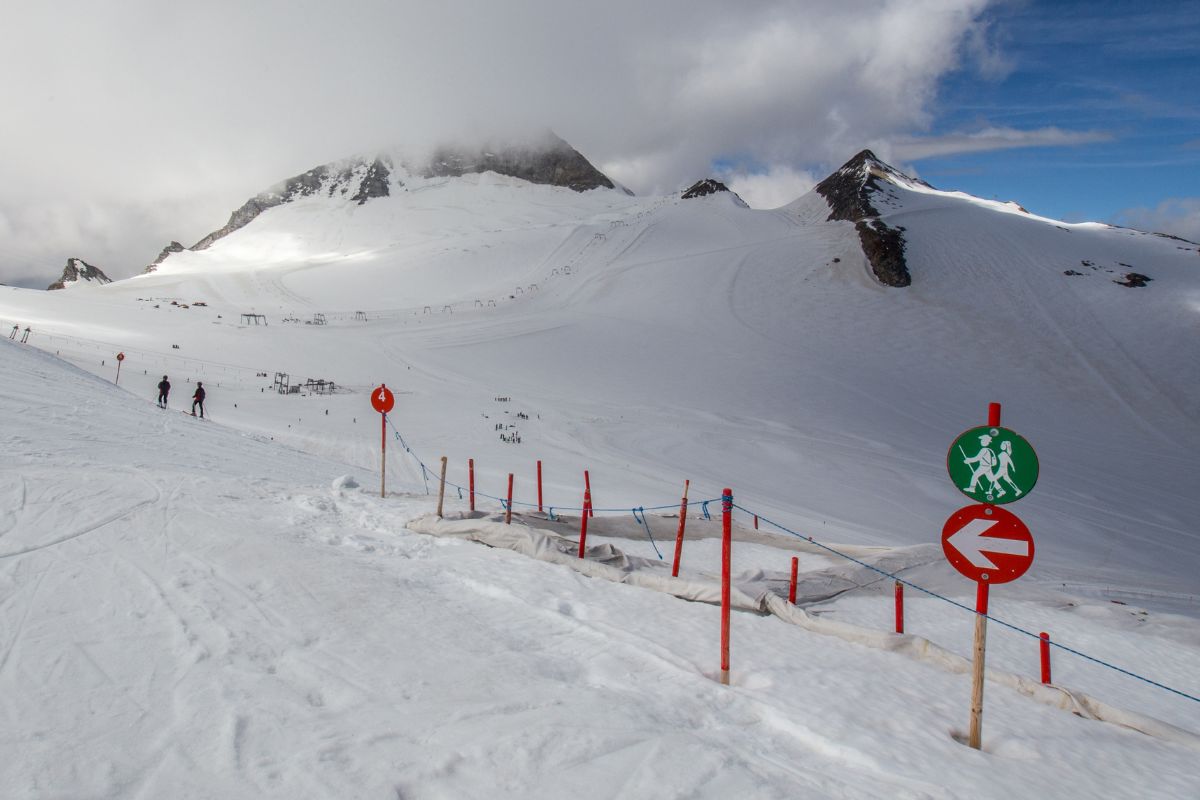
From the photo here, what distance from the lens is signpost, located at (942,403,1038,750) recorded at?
378cm

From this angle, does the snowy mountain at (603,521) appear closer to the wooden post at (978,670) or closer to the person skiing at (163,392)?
the wooden post at (978,670)

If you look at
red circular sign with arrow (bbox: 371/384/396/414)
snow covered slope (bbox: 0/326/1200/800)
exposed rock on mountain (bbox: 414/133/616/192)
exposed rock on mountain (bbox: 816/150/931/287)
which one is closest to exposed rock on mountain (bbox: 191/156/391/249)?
exposed rock on mountain (bbox: 414/133/616/192)

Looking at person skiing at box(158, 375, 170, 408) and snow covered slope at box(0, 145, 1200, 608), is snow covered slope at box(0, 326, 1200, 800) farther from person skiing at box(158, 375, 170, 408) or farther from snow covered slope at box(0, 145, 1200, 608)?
person skiing at box(158, 375, 170, 408)

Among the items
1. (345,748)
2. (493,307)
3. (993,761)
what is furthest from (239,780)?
(493,307)

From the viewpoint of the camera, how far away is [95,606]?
5.01m

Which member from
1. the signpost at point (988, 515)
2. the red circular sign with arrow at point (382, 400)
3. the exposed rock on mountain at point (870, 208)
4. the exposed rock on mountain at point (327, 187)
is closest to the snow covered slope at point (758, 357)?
the exposed rock on mountain at point (870, 208)

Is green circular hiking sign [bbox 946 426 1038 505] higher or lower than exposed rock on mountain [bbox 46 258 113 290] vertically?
lower

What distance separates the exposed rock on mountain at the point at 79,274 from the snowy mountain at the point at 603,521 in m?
74.1

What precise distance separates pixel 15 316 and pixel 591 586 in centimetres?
3973

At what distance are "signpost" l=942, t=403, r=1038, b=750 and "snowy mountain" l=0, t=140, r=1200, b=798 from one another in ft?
3.77

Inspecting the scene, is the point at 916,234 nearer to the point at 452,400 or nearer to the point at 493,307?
the point at 493,307

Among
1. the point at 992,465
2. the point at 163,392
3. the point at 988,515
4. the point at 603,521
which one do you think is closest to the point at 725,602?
the point at 988,515

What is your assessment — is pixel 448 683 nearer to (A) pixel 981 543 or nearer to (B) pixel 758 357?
(A) pixel 981 543

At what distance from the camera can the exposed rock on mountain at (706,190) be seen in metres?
76.1
